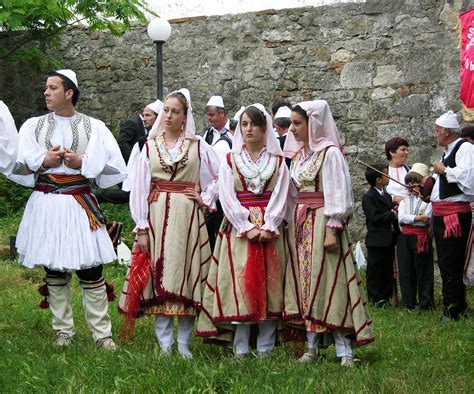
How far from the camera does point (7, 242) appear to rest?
34.6ft

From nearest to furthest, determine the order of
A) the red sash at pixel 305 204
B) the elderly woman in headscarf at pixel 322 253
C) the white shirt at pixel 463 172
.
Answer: the elderly woman in headscarf at pixel 322 253 → the red sash at pixel 305 204 → the white shirt at pixel 463 172

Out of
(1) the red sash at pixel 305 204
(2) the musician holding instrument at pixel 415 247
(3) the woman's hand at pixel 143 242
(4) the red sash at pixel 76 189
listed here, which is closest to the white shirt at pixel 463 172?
(2) the musician holding instrument at pixel 415 247

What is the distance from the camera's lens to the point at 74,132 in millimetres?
6367

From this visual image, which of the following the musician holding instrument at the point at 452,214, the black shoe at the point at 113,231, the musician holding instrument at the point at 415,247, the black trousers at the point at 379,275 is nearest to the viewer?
the black shoe at the point at 113,231

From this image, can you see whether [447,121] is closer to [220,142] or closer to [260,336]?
[220,142]

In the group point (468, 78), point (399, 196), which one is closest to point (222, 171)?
point (399, 196)

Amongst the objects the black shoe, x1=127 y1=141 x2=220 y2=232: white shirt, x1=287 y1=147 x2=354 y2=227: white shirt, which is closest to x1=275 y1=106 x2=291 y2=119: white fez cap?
the black shoe

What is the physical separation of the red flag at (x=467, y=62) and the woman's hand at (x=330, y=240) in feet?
16.3

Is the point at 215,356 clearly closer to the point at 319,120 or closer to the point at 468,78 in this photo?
the point at 319,120

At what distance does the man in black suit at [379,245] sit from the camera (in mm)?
9031

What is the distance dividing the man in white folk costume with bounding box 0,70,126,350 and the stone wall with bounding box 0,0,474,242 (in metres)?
5.21

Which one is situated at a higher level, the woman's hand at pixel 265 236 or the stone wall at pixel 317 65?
the stone wall at pixel 317 65

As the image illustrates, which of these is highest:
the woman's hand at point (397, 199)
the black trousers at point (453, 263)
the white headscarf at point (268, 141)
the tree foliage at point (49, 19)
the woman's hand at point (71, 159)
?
the tree foliage at point (49, 19)

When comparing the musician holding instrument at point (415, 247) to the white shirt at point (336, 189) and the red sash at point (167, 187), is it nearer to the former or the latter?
the white shirt at point (336, 189)
